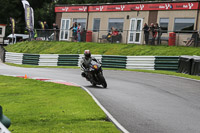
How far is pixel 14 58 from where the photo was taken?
109ft

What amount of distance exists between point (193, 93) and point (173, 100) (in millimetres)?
2173

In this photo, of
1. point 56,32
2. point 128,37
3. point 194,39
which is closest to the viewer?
point 194,39

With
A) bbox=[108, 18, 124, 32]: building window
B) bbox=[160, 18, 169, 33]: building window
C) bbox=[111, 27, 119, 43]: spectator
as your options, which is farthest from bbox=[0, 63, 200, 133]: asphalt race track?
bbox=[108, 18, 124, 32]: building window

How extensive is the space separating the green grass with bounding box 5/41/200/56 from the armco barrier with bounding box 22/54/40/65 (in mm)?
2542

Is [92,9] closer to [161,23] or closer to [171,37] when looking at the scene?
[161,23]

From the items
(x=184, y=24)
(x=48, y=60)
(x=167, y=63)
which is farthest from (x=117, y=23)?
(x=167, y=63)

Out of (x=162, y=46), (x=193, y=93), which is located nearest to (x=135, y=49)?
(x=162, y=46)

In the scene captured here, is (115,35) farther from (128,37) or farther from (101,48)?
(101,48)

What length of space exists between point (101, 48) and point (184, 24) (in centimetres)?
724

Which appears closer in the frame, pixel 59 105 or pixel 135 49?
pixel 59 105

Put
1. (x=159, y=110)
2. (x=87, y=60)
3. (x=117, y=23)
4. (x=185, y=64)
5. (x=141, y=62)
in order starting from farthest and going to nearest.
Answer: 1. (x=117, y=23)
2. (x=141, y=62)
3. (x=185, y=64)
4. (x=87, y=60)
5. (x=159, y=110)

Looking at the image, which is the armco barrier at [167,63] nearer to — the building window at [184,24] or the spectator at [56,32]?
the building window at [184,24]

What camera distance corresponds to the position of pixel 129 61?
25.0 metres

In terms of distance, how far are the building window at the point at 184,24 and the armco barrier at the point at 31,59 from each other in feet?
40.1
